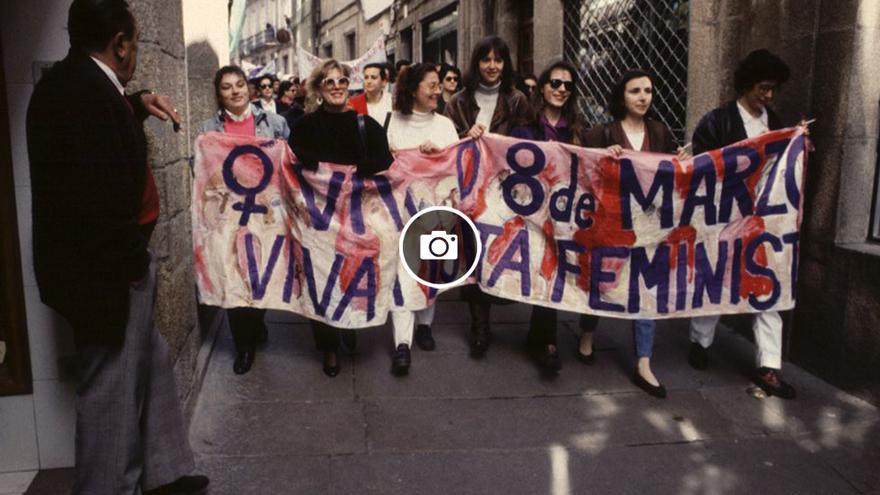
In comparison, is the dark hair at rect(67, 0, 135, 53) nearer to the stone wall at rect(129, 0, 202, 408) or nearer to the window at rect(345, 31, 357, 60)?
the stone wall at rect(129, 0, 202, 408)

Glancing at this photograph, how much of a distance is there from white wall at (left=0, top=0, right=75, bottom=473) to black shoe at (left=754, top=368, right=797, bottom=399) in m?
3.79

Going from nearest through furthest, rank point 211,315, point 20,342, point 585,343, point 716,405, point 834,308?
point 20,342
point 716,405
point 834,308
point 585,343
point 211,315

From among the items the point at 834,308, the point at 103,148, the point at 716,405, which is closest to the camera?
the point at 103,148

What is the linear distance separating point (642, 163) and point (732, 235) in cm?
70

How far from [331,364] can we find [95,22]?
2.68m

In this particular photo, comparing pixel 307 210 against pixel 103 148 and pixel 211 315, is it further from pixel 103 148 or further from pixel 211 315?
pixel 103 148

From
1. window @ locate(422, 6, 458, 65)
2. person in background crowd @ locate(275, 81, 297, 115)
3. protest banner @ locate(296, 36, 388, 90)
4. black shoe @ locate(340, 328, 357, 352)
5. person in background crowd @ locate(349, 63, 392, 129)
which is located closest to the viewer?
black shoe @ locate(340, 328, 357, 352)

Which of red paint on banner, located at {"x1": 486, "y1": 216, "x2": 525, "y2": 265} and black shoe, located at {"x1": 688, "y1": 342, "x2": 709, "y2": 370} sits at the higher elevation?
red paint on banner, located at {"x1": 486, "y1": 216, "x2": 525, "y2": 265}

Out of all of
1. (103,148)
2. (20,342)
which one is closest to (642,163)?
(103,148)

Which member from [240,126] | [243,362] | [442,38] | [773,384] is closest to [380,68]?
[240,126]

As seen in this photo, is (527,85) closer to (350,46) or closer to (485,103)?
(485,103)

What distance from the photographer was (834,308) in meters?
4.76

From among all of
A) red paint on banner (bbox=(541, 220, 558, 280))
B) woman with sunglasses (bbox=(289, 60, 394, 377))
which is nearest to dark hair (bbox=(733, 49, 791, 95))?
red paint on banner (bbox=(541, 220, 558, 280))

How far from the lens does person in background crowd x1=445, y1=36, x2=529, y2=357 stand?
5047 mm
